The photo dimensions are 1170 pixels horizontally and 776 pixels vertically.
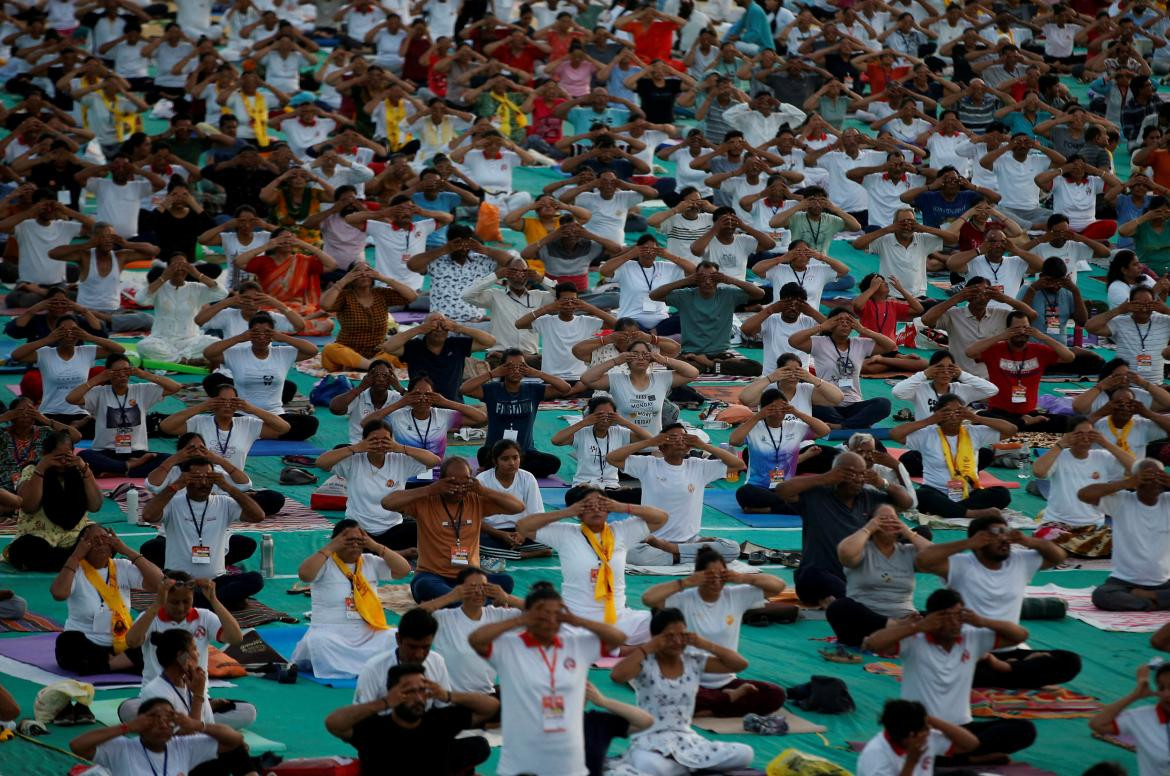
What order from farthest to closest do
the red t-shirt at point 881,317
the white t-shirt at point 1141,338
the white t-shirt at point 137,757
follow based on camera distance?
the red t-shirt at point 881,317, the white t-shirt at point 1141,338, the white t-shirt at point 137,757

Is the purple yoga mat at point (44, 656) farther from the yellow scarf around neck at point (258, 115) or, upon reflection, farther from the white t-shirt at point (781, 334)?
the yellow scarf around neck at point (258, 115)

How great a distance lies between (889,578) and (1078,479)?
10.5 ft

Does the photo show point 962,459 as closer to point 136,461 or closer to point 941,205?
point 136,461

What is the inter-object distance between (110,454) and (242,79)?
468 inches

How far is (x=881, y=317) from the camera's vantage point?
76.8ft

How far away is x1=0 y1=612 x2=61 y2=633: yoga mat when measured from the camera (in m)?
16.6

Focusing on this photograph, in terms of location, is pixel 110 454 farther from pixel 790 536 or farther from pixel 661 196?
pixel 661 196

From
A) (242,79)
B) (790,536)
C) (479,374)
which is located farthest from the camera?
(242,79)

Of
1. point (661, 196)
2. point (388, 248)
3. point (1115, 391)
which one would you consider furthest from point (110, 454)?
point (661, 196)

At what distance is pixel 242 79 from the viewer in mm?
31156

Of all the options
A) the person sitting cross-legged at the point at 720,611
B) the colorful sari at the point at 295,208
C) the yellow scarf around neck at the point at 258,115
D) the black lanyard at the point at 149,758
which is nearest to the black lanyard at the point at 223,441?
the person sitting cross-legged at the point at 720,611

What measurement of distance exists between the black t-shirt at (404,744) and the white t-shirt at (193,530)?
4.11 m

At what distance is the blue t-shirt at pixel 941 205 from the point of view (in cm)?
2723

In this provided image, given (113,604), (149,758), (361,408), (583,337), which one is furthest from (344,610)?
(583,337)
